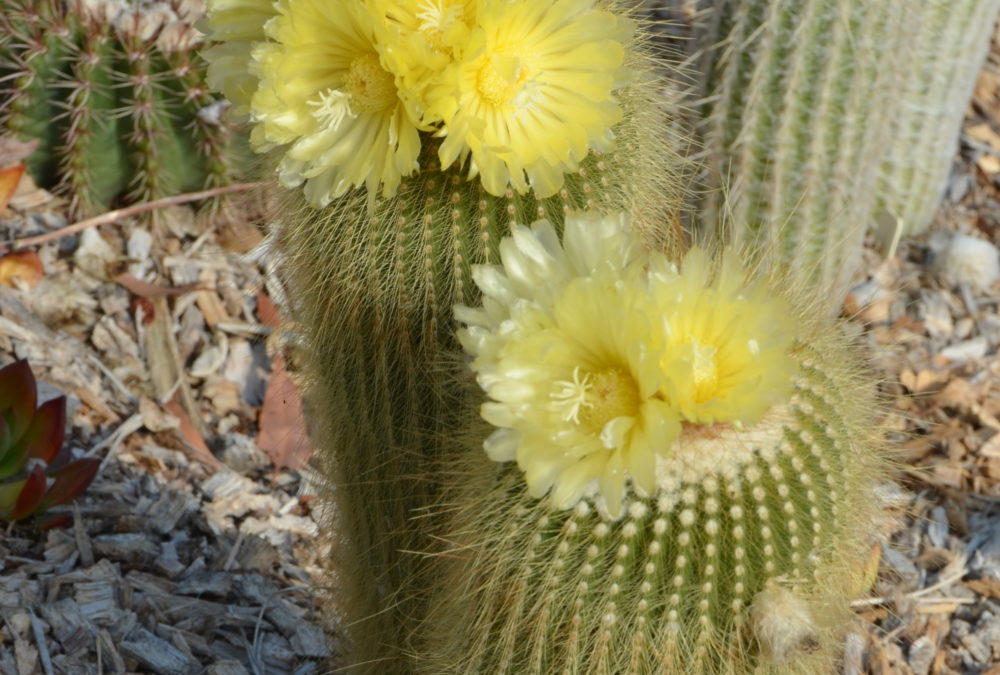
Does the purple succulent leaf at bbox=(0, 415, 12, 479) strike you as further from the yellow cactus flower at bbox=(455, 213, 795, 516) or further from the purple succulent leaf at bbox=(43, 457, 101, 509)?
the yellow cactus flower at bbox=(455, 213, 795, 516)

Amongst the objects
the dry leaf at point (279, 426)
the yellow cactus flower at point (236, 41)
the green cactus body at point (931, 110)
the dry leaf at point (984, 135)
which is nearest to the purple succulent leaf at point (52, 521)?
the dry leaf at point (279, 426)

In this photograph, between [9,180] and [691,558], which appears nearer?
[691,558]

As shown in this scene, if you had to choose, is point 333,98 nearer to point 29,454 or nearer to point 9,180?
point 29,454

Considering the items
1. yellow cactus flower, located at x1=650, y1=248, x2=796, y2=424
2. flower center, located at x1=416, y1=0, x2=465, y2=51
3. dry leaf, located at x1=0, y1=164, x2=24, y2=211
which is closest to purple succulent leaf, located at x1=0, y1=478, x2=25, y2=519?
dry leaf, located at x1=0, y1=164, x2=24, y2=211

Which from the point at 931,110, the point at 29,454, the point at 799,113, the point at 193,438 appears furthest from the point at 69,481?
the point at 931,110

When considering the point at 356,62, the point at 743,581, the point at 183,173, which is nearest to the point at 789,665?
the point at 743,581
